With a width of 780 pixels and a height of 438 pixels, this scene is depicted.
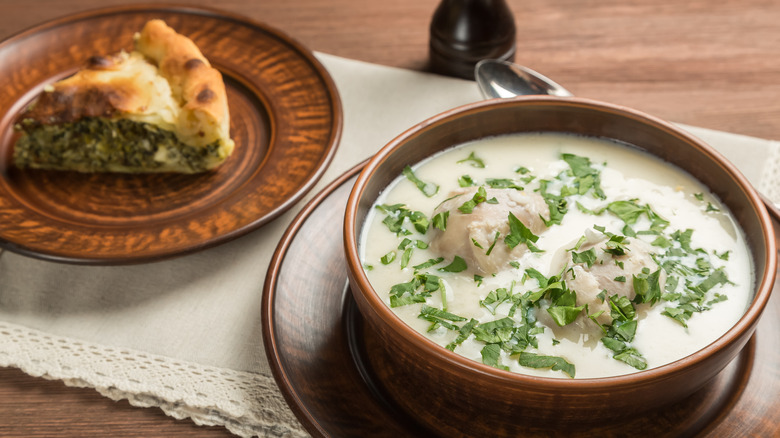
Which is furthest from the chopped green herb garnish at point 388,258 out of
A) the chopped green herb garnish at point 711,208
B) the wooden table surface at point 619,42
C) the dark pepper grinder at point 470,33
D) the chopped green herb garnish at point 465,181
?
the wooden table surface at point 619,42

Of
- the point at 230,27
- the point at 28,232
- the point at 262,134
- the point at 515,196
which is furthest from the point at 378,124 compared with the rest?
the point at 28,232

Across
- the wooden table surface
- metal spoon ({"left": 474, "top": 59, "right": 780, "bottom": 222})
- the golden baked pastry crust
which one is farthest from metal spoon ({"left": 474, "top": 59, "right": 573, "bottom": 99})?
the golden baked pastry crust

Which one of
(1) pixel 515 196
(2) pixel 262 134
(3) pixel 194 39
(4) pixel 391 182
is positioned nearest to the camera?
(1) pixel 515 196

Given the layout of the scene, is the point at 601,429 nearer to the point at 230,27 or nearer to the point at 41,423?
the point at 41,423

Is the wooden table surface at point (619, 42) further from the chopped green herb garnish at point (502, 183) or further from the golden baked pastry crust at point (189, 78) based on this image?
the chopped green herb garnish at point (502, 183)

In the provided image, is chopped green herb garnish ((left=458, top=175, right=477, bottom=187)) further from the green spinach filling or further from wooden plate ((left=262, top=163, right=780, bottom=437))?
the green spinach filling

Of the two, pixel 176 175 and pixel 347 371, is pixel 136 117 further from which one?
pixel 347 371
